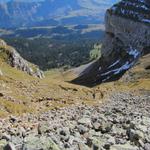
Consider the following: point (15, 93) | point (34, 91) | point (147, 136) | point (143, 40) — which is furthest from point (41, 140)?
point (143, 40)

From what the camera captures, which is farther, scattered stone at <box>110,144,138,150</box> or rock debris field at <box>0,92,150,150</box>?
scattered stone at <box>110,144,138,150</box>

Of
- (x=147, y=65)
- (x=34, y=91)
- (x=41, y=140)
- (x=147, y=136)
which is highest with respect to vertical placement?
(x=41, y=140)

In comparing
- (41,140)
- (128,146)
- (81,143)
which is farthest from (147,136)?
(41,140)

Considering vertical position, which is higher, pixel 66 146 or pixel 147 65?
pixel 66 146

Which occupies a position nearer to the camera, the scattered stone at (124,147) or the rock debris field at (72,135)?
the rock debris field at (72,135)

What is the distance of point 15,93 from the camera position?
4312cm

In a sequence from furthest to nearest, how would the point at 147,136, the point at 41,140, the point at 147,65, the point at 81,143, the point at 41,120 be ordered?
the point at 147,65, the point at 41,120, the point at 147,136, the point at 81,143, the point at 41,140

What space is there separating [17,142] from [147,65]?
403 ft

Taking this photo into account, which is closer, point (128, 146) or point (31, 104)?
point (128, 146)

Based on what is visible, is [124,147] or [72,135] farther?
[72,135]

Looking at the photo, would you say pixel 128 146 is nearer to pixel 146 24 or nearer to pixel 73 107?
pixel 73 107

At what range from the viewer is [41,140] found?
18797mm

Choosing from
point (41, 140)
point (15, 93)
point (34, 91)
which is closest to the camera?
point (41, 140)

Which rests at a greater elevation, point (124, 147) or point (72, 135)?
point (124, 147)
